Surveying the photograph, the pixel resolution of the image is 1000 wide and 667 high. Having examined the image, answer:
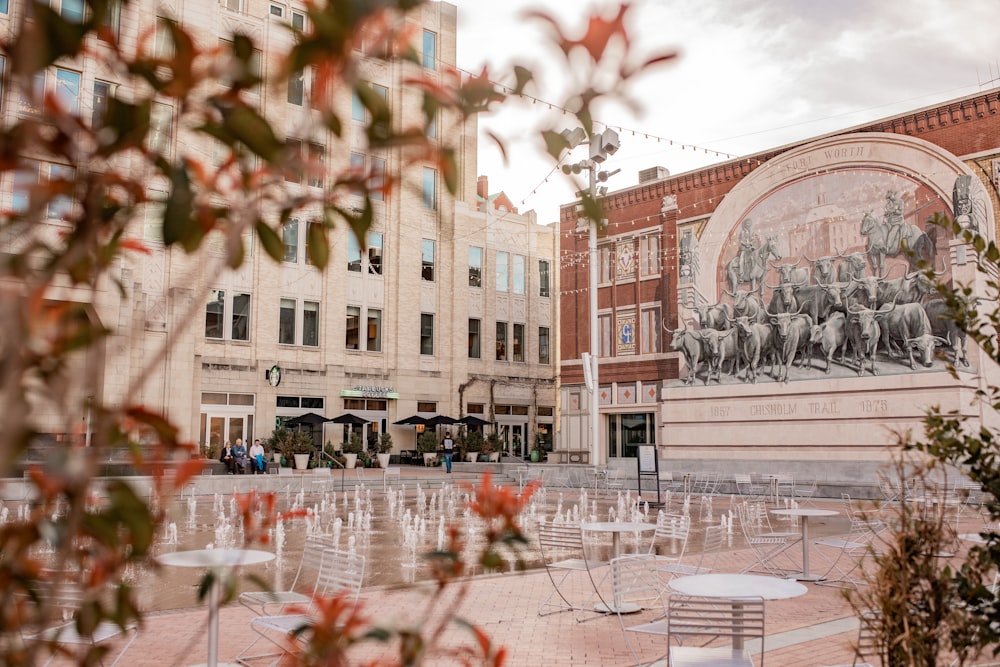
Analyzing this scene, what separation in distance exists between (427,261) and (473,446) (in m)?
9.34

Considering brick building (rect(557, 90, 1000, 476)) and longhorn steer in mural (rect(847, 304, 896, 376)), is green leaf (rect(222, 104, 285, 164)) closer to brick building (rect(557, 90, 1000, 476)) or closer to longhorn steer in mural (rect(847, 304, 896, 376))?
brick building (rect(557, 90, 1000, 476))

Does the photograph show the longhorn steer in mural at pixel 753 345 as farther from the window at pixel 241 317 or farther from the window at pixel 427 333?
the window at pixel 241 317

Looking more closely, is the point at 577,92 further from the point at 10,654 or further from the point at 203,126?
the point at 10,654

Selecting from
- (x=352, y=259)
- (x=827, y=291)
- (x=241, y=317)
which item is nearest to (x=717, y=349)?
(x=827, y=291)

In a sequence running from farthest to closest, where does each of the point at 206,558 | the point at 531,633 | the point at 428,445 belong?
the point at 428,445, the point at 531,633, the point at 206,558

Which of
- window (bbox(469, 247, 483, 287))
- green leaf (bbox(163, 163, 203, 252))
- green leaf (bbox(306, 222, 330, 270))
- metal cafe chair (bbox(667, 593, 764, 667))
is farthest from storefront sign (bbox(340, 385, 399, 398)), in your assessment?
green leaf (bbox(163, 163, 203, 252))

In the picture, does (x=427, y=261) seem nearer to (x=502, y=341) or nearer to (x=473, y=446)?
(x=502, y=341)

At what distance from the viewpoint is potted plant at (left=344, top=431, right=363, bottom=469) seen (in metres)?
36.3

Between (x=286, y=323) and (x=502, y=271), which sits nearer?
(x=286, y=323)

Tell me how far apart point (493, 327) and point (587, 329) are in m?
7.83

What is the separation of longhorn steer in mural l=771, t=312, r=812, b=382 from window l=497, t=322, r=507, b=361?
17263 millimetres

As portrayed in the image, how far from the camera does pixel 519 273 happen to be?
46.6 meters

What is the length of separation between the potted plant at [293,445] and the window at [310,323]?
15.5ft

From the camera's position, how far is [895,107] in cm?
2916
